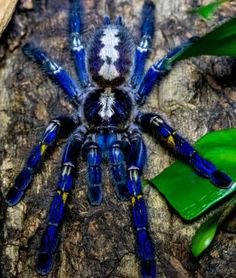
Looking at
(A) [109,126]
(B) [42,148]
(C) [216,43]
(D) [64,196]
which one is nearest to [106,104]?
(A) [109,126]

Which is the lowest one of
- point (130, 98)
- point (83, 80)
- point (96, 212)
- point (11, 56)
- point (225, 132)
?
point (96, 212)

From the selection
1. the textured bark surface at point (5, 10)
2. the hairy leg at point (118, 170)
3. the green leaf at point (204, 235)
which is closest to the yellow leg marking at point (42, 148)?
the hairy leg at point (118, 170)

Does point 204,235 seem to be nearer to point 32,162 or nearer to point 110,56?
point 32,162

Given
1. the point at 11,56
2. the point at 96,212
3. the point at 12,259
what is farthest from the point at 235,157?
the point at 11,56

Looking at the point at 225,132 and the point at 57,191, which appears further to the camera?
the point at 57,191

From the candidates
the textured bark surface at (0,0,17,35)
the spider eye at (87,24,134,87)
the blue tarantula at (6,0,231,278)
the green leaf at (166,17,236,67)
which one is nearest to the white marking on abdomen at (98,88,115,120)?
the blue tarantula at (6,0,231,278)

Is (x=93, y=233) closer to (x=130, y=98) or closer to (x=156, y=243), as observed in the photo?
(x=156, y=243)
